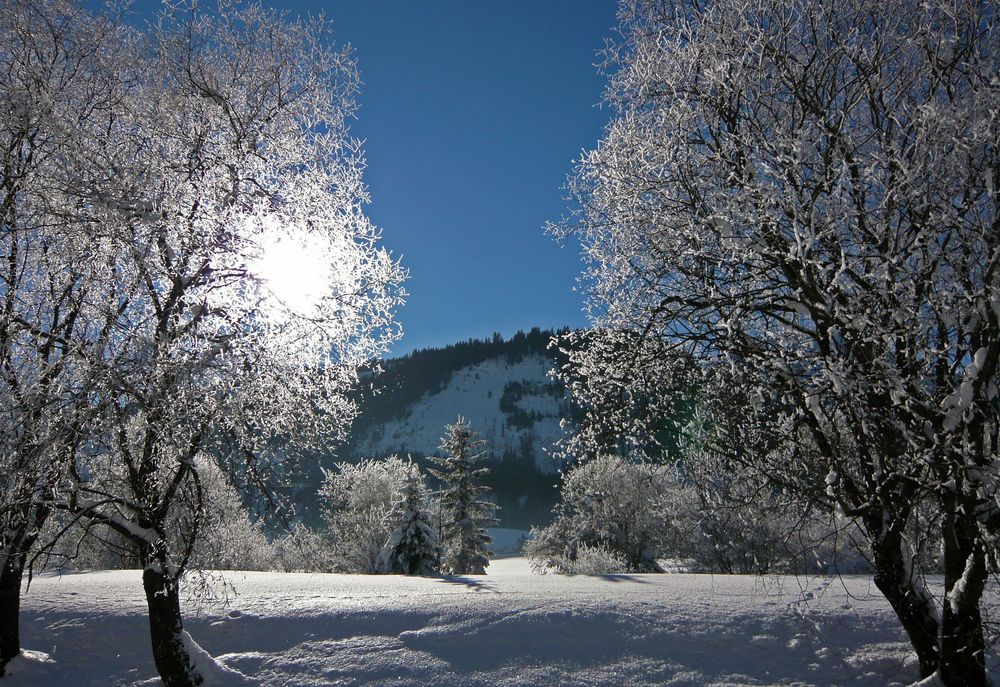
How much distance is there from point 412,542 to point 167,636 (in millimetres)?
19392

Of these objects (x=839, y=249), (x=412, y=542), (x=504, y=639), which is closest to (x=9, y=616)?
(x=504, y=639)

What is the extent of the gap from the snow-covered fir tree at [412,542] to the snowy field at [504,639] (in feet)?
48.2

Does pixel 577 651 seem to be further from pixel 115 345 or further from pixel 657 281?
pixel 115 345

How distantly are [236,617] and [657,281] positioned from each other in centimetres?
865

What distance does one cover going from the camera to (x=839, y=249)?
4438mm

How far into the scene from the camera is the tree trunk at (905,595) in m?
5.44

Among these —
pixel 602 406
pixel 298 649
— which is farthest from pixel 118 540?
pixel 602 406

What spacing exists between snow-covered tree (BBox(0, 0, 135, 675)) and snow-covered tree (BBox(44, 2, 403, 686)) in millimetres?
216

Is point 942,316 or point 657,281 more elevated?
point 657,281

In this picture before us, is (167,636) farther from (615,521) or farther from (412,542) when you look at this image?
(615,521)

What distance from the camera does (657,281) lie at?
19.2ft

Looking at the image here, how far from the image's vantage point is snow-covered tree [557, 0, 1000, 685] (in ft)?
13.2

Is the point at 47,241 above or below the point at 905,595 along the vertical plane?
above

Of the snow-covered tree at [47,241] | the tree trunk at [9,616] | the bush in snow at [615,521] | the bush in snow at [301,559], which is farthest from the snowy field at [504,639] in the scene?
the bush in snow at [301,559]
